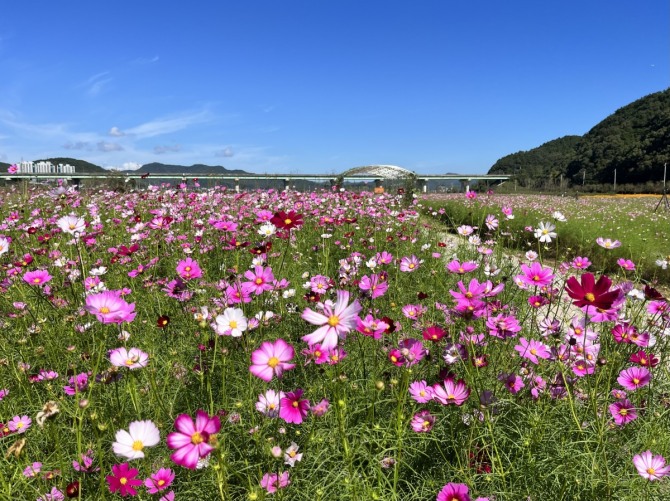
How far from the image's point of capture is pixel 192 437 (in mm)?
753

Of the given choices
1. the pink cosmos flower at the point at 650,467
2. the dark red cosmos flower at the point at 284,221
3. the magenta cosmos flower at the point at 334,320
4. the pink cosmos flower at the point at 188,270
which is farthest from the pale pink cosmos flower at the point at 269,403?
the pink cosmos flower at the point at 650,467

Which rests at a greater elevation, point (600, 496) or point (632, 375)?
point (632, 375)

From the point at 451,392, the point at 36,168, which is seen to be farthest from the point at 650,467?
the point at 36,168

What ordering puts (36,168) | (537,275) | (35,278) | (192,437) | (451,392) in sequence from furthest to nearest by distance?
(36,168)
(35,278)
(537,275)
(451,392)
(192,437)

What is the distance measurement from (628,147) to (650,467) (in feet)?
158

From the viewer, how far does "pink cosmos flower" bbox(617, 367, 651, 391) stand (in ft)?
4.49

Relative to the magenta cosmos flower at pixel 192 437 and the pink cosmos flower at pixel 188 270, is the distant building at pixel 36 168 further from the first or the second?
the magenta cosmos flower at pixel 192 437

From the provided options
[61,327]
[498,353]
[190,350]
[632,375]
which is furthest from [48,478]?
[632,375]

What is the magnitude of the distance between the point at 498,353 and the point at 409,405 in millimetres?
602

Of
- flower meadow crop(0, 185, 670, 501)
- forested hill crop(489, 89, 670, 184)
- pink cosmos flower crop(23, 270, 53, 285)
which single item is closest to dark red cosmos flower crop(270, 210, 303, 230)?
flower meadow crop(0, 185, 670, 501)

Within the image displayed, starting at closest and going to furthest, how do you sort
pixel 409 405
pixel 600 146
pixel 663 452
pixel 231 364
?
pixel 663 452, pixel 409 405, pixel 231 364, pixel 600 146

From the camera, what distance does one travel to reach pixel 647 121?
42.0m

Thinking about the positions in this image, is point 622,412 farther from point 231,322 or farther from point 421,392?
point 231,322

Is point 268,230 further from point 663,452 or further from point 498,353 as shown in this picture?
point 663,452
